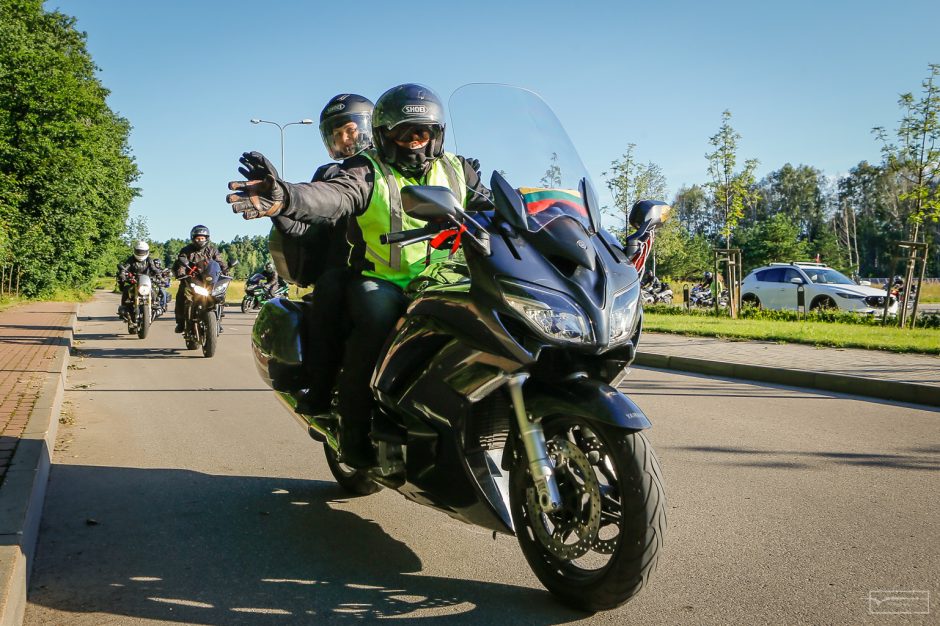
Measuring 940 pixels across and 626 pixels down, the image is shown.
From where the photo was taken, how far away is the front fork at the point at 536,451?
9.34ft

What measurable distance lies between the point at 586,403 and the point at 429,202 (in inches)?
33.3

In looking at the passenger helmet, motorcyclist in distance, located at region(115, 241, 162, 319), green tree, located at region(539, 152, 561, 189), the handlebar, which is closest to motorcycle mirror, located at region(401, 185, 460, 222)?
the handlebar

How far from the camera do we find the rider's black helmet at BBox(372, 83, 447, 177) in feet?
11.5

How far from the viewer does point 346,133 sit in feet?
15.4

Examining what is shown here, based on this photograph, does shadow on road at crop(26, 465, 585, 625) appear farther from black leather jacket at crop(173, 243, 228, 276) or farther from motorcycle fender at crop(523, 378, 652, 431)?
black leather jacket at crop(173, 243, 228, 276)

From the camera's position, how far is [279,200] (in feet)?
10.1

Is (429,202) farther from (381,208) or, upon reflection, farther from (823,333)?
(823,333)

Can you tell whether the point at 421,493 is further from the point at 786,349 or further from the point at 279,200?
the point at 786,349

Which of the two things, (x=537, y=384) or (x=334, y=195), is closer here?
(x=537, y=384)

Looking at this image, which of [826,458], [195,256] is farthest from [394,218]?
[195,256]

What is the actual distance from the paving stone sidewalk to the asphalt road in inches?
14.7

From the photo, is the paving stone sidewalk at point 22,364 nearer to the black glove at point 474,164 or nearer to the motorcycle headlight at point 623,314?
the black glove at point 474,164

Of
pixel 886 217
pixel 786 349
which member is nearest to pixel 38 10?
pixel 786 349

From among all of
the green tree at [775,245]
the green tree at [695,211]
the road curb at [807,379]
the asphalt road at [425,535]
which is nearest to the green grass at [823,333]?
the road curb at [807,379]
